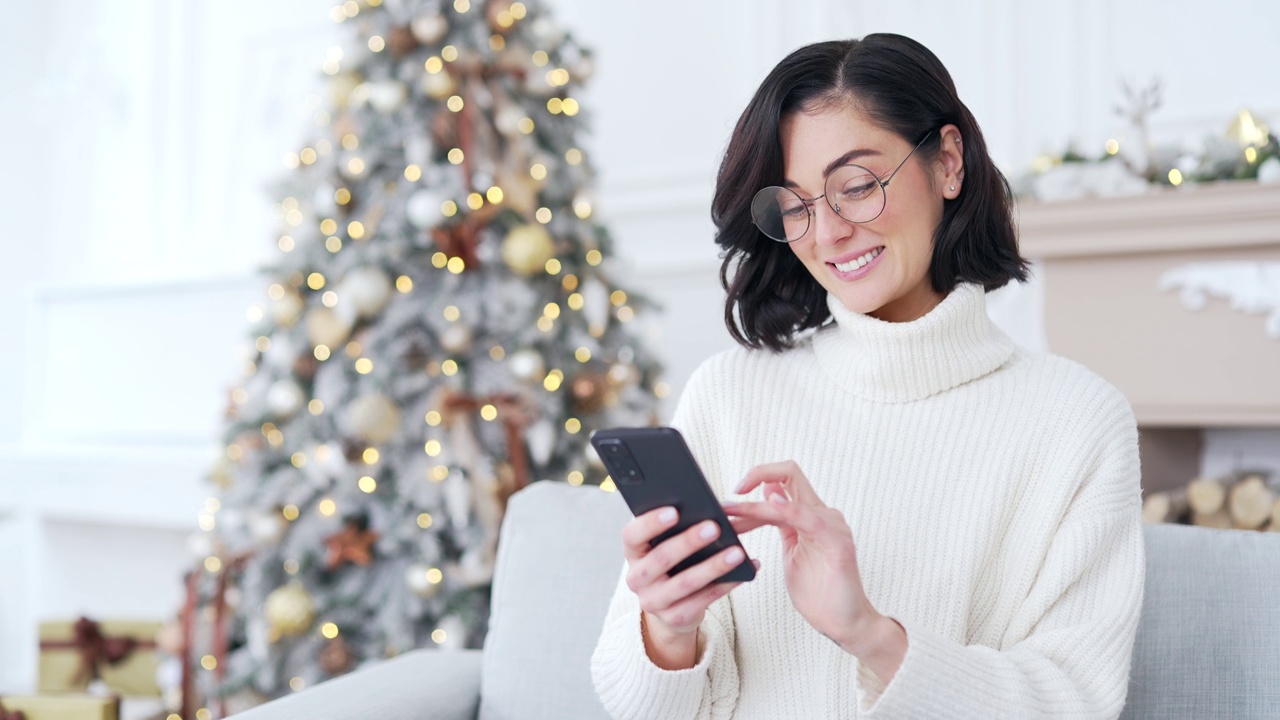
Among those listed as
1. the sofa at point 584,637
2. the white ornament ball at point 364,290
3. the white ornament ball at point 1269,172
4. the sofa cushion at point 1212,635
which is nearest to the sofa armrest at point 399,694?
the sofa at point 584,637

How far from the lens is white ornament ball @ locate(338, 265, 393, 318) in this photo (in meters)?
2.30

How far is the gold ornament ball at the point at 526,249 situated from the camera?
91.7 inches

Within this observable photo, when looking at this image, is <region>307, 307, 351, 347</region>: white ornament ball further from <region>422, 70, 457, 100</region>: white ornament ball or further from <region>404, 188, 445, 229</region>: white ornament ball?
<region>422, 70, 457, 100</region>: white ornament ball

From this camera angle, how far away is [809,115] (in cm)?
116

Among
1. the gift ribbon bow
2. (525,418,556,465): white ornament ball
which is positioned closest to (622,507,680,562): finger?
(525,418,556,465): white ornament ball

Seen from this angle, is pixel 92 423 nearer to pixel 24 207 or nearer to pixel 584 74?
pixel 24 207

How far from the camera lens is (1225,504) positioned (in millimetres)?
2365

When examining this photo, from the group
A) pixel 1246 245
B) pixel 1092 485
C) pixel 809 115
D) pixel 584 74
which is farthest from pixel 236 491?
pixel 1246 245

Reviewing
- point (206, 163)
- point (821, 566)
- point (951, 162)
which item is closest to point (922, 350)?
point (951, 162)

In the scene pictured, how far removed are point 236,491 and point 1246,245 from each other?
2.26 metres

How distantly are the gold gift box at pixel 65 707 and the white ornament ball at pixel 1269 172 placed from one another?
230 centimetres

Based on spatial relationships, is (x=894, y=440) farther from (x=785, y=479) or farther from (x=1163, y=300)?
A: (x=1163, y=300)

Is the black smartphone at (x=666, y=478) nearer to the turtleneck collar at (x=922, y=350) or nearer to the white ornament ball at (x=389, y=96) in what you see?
the turtleneck collar at (x=922, y=350)

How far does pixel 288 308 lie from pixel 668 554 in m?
1.74
